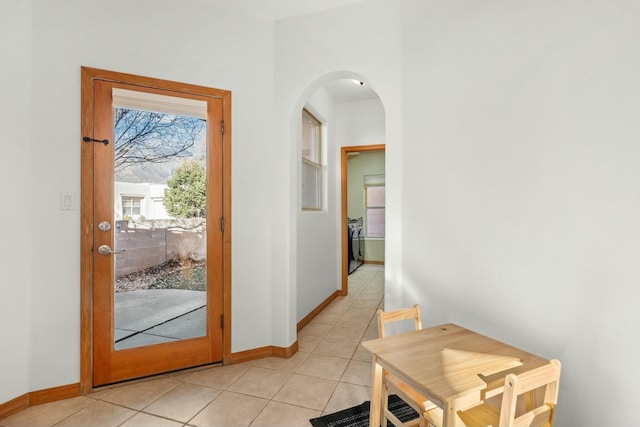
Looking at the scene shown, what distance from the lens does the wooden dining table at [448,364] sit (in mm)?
1097

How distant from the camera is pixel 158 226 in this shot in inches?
91.6

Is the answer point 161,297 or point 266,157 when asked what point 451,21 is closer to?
point 266,157

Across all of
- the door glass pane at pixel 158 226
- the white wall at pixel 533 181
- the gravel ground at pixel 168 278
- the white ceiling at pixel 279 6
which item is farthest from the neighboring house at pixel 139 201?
the white wall at pixel 533 181

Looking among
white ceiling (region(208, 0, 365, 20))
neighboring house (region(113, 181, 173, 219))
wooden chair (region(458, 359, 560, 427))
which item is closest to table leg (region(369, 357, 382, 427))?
wooden chair (region(458, 359, 560, 427))

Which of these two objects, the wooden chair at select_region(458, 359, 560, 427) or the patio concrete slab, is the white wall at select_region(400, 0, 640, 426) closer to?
the wooden chair at select_region(458, 359, 560, 427)

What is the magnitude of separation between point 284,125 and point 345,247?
2417 mm

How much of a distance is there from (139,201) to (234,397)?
154cm

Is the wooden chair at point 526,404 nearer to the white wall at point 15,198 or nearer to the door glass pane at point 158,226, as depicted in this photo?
the door glass pane at point 158,226

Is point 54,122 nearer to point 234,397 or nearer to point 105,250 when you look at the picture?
point 105,250

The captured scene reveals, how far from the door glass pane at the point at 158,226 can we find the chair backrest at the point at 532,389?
2.11 metres

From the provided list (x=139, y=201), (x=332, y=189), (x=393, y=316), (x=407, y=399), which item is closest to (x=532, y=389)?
(x=407, y=399)

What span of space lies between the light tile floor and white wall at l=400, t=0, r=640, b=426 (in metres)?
0.82

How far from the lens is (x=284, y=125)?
2645 mm

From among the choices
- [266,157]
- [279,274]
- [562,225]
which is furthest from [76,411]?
[562,225]
